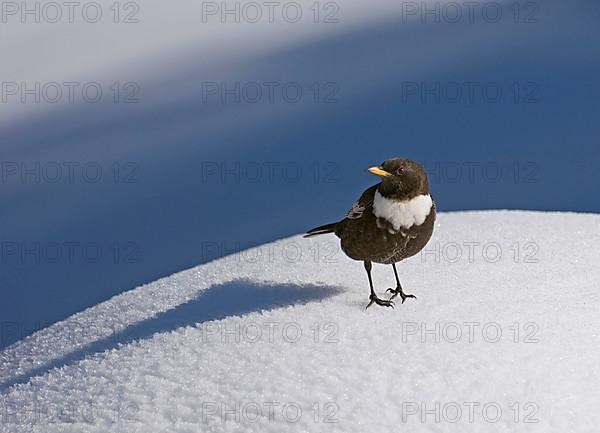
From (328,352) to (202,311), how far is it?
543 mm

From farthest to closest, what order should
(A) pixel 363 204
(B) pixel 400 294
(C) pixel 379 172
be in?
(B) pixel 400 294 → (A) pixel 363 204 → (C) pixel 379 172

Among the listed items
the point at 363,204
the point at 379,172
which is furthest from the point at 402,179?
the point at 363,204

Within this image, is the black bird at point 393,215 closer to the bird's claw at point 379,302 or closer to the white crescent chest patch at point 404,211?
the white crescent chest patch at point 404,211

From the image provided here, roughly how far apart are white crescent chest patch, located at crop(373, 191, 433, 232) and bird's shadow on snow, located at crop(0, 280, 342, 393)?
418 millimetres

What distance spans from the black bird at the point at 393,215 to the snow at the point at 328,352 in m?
0.22

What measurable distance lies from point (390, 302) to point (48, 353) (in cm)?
118

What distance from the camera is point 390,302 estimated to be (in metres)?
2.87

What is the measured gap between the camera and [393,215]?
105 inches

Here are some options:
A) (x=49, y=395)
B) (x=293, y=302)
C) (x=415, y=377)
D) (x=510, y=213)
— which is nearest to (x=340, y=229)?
(x=293, y=302)

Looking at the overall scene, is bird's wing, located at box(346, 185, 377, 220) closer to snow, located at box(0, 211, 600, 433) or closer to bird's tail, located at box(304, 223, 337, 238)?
bird's tail, located at box(304, 223, 337, 238)

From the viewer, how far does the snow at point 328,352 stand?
7.99 ft

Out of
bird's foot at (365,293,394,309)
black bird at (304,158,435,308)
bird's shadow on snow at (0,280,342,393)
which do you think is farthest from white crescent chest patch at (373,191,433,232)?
bird's shadow on snow at (0,280,342,393)

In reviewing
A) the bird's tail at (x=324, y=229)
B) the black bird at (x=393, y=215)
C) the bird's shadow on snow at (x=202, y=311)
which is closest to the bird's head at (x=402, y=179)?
the black bird at (x=393, y=215)

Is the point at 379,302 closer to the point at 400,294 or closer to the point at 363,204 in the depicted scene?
the point at 400,294
